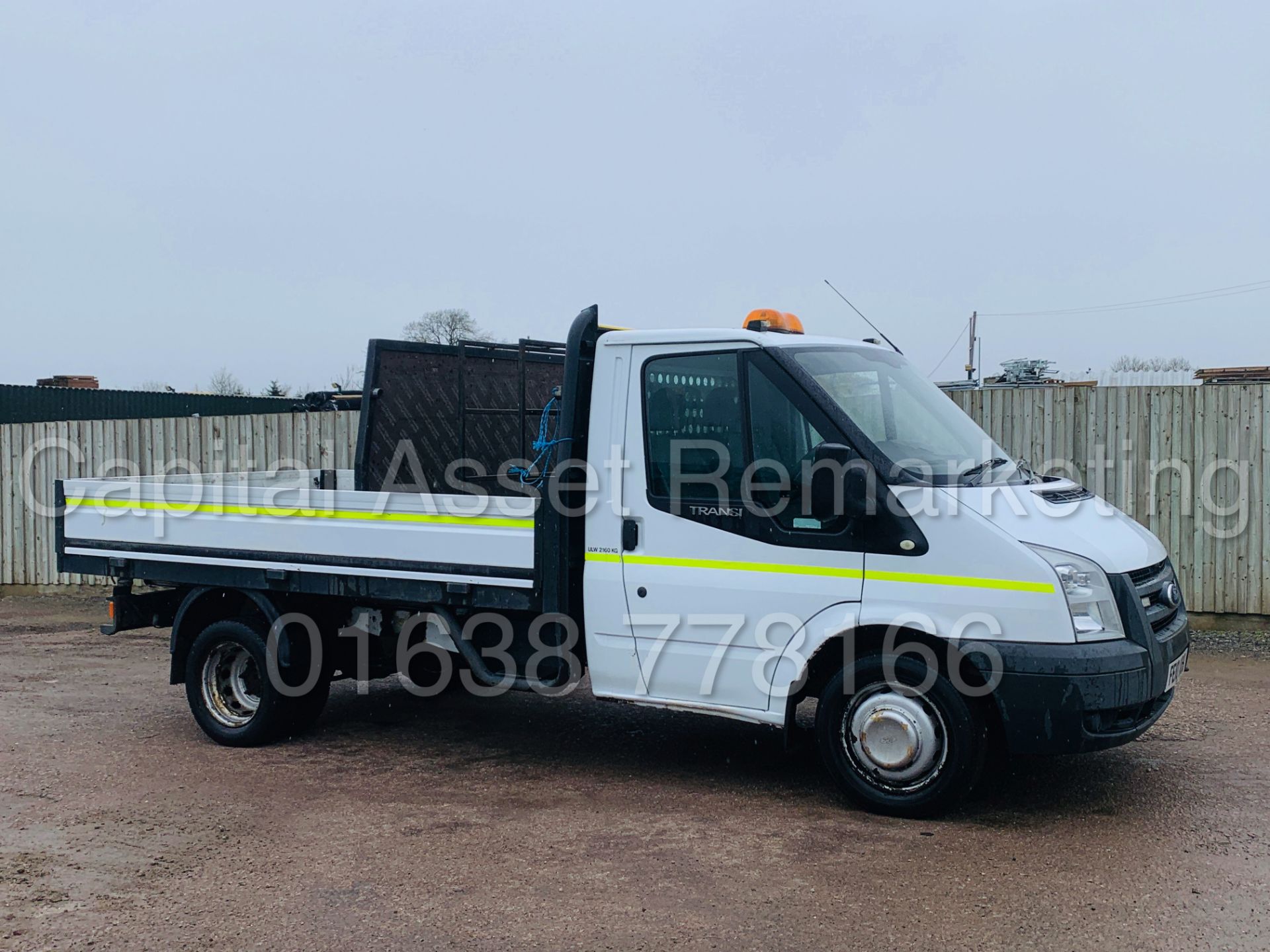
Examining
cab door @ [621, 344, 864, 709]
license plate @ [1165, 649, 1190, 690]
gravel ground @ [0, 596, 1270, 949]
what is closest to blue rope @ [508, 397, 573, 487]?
cab door @ [621, 344, 864, 709]

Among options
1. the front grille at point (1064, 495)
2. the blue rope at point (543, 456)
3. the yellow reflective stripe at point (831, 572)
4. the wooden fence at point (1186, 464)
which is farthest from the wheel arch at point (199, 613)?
the wooden fence at point (1186, 464)

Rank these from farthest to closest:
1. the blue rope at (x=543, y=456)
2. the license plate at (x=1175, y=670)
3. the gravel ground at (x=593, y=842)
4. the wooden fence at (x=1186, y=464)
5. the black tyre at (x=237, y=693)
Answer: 1. the wooden fence at (x=1186, y=464)
2. the black tyre at (x=237, y=693)
3. the blue rope at (x=543, y=456)
4. the license plate at (x=1175, y=670)
5. the gravel ground at (x=593, y=842)

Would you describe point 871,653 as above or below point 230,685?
above

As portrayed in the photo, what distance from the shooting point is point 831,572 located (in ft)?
18.7

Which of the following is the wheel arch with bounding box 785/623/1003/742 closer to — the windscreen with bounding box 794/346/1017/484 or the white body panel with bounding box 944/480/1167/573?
the white body panel with bounding box 944/480/1167/573

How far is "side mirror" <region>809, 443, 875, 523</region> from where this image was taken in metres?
5.52

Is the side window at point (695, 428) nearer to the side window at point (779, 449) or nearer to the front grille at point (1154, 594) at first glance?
Result: the side window at point (779, 449)

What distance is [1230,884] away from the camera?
4836 millimetres

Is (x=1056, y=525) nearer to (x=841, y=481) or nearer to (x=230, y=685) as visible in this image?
(x=841, y=481)

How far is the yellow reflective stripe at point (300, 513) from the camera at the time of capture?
21.1 feet

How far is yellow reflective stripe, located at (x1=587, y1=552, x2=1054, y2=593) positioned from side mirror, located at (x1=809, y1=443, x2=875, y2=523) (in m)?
0.29

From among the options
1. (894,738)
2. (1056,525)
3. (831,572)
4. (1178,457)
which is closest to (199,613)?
(831,572)

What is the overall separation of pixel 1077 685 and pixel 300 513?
435 centimetres

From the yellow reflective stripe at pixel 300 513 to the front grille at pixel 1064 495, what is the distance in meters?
2.59
